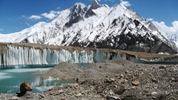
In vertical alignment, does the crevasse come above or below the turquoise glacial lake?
above

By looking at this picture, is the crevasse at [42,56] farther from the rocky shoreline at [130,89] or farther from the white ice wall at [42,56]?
the rocky shoreline at [130,89]

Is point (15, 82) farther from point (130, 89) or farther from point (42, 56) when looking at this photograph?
point (42, 56)

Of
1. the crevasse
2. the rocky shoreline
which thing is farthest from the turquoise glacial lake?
the crevasse

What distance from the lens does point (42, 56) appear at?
69438mm

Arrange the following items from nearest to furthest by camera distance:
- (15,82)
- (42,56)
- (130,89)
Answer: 1. (130,89)
2. (15,82)
3. (42,56)

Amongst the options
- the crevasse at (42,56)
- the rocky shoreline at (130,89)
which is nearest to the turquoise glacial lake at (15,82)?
the rocky shoreline at (130,89)

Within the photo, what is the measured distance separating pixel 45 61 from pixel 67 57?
848 centimetres

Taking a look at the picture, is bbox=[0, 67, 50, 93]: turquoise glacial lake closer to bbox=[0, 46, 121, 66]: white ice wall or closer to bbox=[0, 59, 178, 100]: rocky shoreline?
bbox=[0, 59, 178, 100]: rocky shoreline

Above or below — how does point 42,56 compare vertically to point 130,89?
above

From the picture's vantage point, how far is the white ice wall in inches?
2426

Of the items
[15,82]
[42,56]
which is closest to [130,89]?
[15,82]

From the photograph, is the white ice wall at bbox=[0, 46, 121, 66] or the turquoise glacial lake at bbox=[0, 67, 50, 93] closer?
the turquoise glacial lake at bbox=[0, 67, 50, 93]

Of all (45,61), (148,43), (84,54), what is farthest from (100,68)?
(148,43)

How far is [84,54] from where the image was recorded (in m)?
81.0
